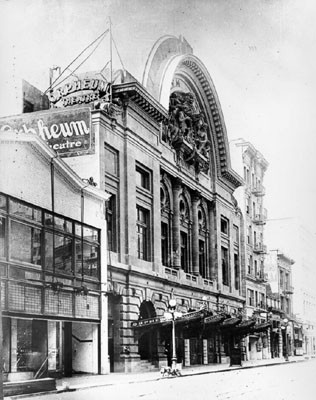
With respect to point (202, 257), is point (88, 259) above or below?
below

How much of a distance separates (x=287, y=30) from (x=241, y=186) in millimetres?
6066

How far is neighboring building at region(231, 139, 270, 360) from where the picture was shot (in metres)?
14.9

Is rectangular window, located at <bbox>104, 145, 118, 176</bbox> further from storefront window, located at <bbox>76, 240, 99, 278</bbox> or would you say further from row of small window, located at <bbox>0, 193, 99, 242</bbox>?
row of small window, located at <bbox>0, 193, 99, 242</bbox>

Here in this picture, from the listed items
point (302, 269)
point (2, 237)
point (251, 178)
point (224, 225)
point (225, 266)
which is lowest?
point (302, 269)

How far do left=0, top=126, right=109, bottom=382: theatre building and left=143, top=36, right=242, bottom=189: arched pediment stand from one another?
333cm

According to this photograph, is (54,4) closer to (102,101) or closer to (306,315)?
(102,101)

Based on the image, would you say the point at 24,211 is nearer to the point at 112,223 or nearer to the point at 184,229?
the point at 112,223

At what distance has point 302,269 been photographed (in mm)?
13602

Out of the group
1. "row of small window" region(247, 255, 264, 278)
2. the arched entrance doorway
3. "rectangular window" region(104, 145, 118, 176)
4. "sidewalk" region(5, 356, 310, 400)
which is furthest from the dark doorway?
"row of small window" region(247, 255, 264, 278)

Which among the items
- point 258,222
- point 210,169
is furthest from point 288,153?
point 210,169

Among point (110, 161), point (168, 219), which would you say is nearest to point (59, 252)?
point (110, 161)

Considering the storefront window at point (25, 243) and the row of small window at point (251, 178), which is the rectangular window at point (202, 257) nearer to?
the row of small window at point (251, 178)

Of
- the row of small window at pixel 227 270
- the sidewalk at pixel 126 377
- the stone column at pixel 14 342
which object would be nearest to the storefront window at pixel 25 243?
the stone column at pixel 14 342

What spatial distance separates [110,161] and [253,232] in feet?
11.8
